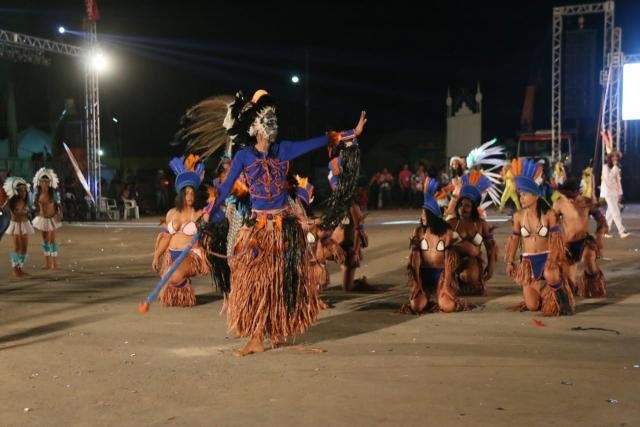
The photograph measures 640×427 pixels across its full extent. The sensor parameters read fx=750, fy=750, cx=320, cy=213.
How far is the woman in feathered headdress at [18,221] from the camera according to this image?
11.3 meters

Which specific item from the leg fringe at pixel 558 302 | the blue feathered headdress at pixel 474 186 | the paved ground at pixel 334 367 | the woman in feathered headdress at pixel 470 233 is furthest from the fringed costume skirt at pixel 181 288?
the leg fringe at pixel 558 302

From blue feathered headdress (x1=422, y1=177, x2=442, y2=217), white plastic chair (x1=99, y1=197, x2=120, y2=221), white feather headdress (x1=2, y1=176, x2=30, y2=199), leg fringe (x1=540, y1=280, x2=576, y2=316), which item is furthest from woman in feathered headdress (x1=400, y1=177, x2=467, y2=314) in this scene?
white plastic chair (x1=99, y1=197, x2=120, y2=221)

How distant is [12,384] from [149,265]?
731 centimetres

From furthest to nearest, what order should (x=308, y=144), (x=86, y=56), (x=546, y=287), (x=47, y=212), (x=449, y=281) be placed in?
(x=86, y=56) → (x=47, y=212) → (x=449, y=281) → (x=546, y=287) → (x=308, y=144)

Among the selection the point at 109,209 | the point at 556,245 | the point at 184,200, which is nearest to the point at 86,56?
the point at 109,209

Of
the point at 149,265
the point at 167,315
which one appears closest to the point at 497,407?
the point at 167,315

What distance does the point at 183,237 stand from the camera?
8.45 metres

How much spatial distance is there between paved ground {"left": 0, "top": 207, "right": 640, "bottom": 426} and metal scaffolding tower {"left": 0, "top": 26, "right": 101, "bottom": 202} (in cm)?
1430

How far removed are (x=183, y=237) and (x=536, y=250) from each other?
12.6 feet

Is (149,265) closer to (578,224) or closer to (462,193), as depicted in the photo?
(462,193)

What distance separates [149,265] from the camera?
1249 centimetres

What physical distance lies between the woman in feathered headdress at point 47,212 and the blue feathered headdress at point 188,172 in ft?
14.7

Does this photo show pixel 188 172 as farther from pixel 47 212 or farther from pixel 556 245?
pixel 47 212

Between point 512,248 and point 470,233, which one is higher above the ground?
point 470,233
